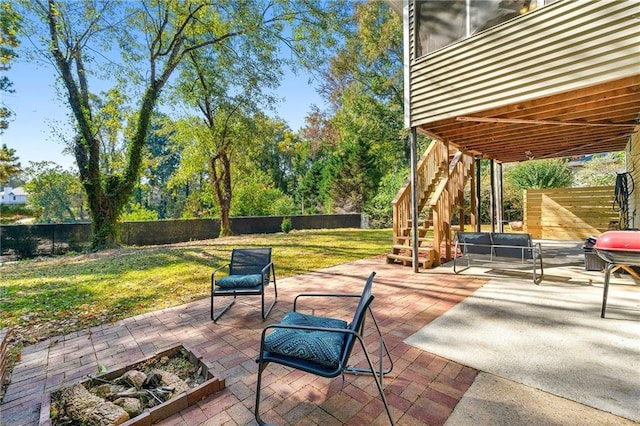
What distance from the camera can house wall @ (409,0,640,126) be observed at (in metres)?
3.46

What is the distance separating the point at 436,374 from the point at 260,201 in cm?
1721

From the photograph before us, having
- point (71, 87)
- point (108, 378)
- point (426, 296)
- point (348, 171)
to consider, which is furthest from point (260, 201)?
point (108, 378)

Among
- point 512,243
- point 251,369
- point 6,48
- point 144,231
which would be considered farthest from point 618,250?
point 144,231

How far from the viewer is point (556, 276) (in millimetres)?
4992

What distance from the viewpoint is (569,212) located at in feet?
31.2

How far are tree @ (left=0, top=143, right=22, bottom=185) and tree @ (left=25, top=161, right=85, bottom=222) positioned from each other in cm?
678

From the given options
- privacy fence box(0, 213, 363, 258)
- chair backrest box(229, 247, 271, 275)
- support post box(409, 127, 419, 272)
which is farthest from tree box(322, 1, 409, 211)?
chair backrest box(229, 247, 271, 275)

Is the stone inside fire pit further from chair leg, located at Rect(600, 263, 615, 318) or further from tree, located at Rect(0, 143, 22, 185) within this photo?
tree, located at Rect(0, 143, 22, 185)

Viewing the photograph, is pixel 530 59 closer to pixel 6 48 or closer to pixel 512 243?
pixel 512 243

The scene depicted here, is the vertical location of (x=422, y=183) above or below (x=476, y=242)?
above

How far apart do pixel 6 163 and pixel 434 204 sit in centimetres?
878

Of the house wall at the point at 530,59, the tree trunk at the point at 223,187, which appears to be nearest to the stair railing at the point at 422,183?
the house wall at the point at 530,59

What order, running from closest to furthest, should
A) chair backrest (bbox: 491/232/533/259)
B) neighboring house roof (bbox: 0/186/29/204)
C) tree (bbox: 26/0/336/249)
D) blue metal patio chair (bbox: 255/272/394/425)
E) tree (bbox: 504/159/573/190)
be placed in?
1. blue metal patio chair (bbox: 255/272/394/425)
2. chair backrest (bbox: 491/232/533/259)
3. tree (bbox: 26/0/336/249)
4. tree (bbox: 504/159/573/190)
5. neighboring house roof (bbox: 0/186/29/204)

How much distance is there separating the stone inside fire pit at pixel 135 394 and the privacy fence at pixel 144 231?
1131 centimetres
